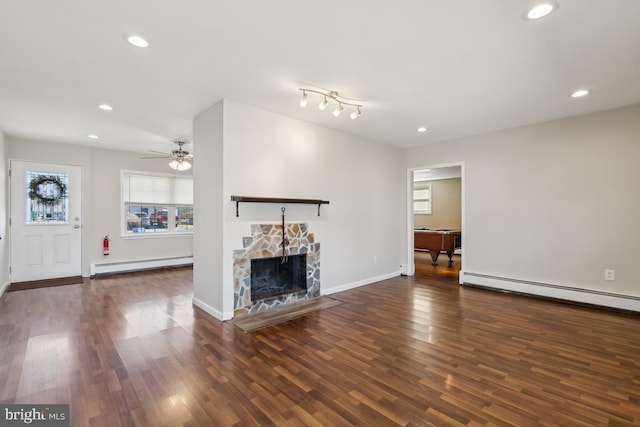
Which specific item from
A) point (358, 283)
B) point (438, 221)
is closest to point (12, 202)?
point (358, 283)

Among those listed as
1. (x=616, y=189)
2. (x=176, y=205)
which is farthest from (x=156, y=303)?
(x=616, y=189)

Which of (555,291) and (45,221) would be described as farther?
(45,221)

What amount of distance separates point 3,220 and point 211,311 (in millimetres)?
4023

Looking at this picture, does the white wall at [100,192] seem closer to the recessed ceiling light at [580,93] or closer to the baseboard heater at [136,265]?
the baseboard heater at [136,265]

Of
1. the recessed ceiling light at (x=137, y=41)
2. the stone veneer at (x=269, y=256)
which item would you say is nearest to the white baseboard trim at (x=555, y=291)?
the stone veneer at (x=269, y=256)

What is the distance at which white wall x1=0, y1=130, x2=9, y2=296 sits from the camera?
15.4 feet

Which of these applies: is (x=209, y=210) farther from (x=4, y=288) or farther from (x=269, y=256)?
(x=4, y=288)

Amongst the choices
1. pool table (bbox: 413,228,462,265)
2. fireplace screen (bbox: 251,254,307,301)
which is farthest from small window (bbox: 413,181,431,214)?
fireplace screen (bbox: 251,254,307,301)

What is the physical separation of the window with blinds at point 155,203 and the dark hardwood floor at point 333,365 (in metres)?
2.62

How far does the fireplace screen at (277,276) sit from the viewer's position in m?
4.05

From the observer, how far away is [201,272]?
402 centimetres

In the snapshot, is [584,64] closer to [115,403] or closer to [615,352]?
[615,352]

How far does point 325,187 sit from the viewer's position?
468 cm

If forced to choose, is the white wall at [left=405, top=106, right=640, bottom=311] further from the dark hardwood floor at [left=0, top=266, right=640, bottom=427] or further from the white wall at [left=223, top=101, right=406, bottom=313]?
the white wall at [left=223, top=101, right=406, bottom=313]
